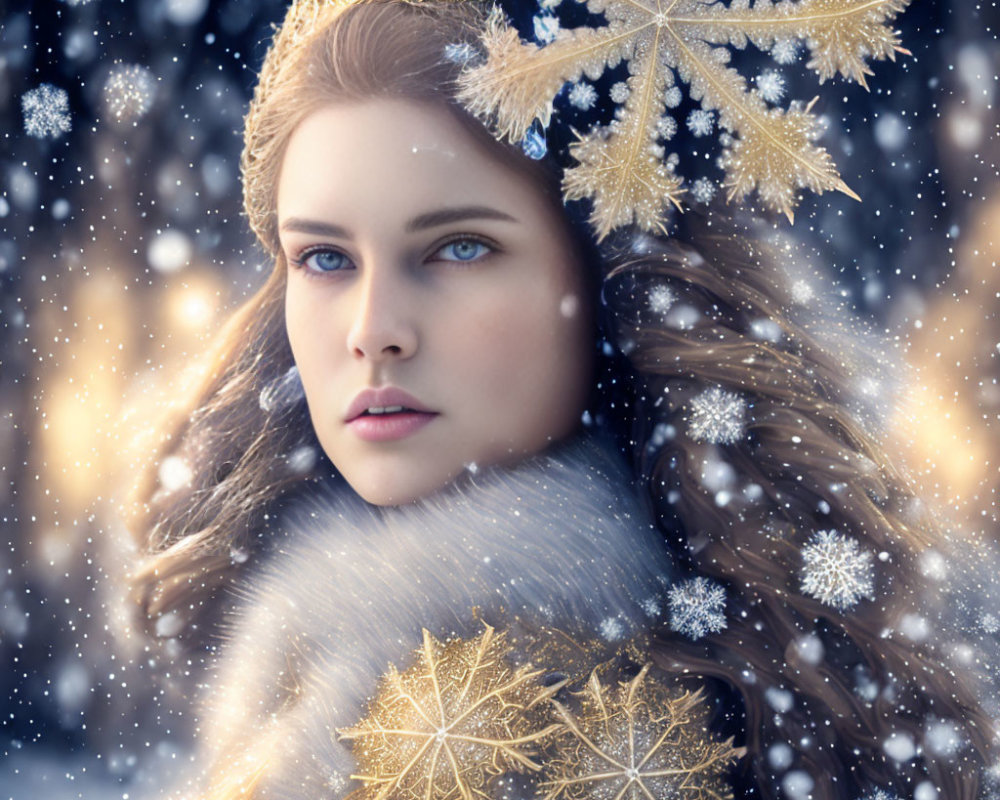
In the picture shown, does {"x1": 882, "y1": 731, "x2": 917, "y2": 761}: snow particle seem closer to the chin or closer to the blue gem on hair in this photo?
the chin

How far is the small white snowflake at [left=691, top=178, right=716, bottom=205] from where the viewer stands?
78 centimetres

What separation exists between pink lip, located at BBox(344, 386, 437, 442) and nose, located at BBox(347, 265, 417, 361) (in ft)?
0.11

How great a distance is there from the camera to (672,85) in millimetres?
760

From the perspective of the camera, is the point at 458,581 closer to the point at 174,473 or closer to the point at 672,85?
the point at 174,473

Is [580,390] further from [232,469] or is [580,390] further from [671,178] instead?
[232,469]

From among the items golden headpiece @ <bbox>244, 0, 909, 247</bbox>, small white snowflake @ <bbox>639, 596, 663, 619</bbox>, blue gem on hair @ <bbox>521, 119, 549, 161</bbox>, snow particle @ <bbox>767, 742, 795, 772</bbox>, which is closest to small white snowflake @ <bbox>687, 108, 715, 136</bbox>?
golden headpiece @ <bbox>244, 0, 909, 247</bbox>

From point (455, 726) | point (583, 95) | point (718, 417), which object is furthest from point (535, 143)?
point (455, 726)

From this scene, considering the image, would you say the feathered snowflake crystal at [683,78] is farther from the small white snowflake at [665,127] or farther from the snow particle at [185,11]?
the snow particle at [185,11]

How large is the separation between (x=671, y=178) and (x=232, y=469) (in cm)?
51

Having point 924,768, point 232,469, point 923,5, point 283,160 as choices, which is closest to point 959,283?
point 923,5

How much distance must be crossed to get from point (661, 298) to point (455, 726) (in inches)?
15.3

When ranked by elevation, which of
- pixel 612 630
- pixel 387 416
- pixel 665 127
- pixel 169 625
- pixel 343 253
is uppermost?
pixel 665 127

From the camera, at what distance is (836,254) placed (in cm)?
77

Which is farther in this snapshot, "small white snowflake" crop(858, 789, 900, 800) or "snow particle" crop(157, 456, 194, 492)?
"snow particle" crop(157, 456, 194, 492)
